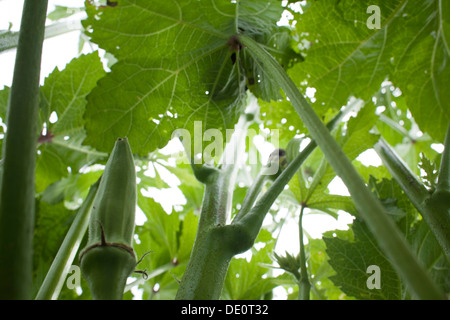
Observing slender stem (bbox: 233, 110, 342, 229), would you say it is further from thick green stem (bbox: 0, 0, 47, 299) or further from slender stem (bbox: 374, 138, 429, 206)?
thick green stem (bbox: 0, 0, 47, 299)

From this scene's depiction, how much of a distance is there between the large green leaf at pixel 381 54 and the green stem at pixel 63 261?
1.08 metres

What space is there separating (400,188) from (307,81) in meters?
0.61

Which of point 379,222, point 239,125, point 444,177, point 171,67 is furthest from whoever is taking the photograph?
point 239,125

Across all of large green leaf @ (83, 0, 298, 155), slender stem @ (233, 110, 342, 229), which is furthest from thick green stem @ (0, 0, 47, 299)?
large green leaf @ (83, 0, 298, 155)

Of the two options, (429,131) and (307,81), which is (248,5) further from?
(429,131)

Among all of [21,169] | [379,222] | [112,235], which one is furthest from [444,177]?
[21,169]

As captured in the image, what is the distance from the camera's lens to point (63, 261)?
1.29m

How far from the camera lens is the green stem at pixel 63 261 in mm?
1222

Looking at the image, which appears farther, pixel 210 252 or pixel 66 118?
pixel 66 118

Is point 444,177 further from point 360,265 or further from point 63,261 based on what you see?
point 63,261

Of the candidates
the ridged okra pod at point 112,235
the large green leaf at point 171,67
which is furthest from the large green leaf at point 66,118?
the ridged okra pod at point 112,235

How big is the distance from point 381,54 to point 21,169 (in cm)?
158

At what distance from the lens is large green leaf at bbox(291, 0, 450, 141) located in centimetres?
169

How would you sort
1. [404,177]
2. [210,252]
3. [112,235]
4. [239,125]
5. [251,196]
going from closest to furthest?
[112,235] < [210,252] < [251,196] < [404,177] < [239,125]
